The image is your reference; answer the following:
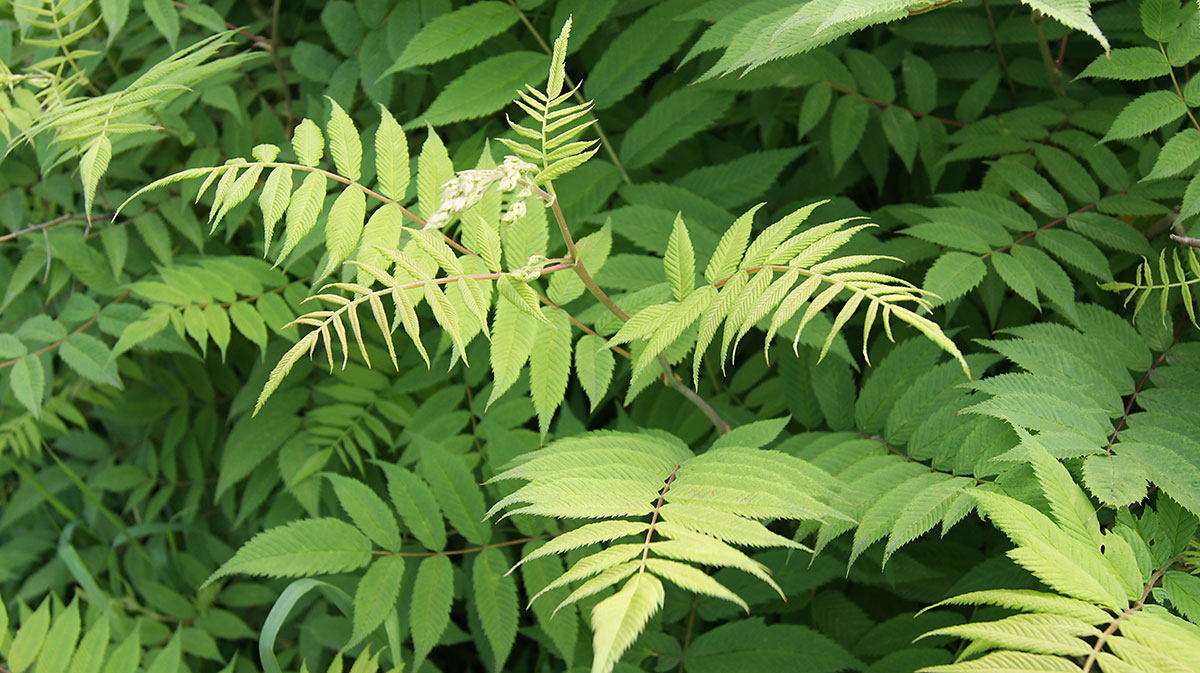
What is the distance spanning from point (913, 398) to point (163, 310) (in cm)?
150

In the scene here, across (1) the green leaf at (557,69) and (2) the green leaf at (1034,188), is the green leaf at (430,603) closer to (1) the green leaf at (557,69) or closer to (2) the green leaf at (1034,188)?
(1) the green leaf at (557,69)

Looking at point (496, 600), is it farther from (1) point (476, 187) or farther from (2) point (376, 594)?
(1) point (476, 187)

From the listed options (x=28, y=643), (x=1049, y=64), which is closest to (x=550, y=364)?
(x=28, y=643)

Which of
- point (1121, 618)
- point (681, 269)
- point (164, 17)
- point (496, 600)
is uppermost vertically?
point (164, 17)

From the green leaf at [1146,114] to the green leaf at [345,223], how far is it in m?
1.19

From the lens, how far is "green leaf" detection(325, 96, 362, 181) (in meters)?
1.21

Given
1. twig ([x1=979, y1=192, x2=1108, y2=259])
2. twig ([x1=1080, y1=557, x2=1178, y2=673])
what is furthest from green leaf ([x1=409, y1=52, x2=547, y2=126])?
twig ([x1=1080, y1=557, x2=1178, y2=673])

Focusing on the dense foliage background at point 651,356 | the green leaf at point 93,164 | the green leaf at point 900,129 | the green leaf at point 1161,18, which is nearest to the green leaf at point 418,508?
the dense foliage background at point 651,356

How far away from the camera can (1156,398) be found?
125cm

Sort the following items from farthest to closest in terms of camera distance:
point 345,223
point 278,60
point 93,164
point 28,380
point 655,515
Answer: point 278,60 → point 28,380 → point 93,164 → point 345,223 → point 655,515

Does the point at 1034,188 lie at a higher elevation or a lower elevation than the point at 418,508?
higher

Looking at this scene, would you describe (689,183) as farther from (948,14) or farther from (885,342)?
(948,14)

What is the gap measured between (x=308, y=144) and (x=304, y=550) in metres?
0.70

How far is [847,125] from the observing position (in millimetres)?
1699
